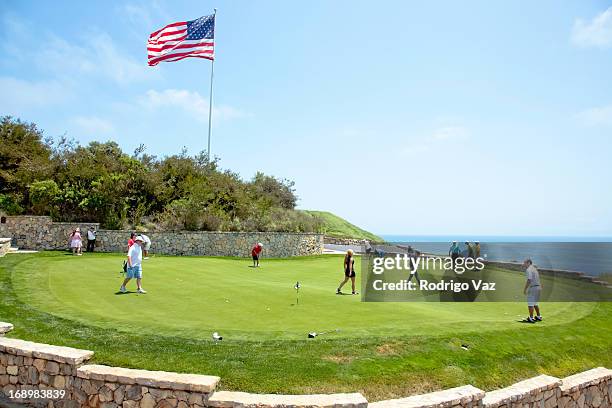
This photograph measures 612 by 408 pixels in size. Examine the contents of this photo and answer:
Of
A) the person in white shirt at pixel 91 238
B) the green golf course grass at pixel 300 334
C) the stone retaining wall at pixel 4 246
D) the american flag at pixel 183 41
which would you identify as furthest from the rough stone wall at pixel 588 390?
the american flag at pixel 183 41

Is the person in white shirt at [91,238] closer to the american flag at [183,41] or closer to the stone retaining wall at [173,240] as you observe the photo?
the stone retaining wall at [173,240]

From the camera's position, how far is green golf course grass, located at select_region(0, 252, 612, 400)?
860cm

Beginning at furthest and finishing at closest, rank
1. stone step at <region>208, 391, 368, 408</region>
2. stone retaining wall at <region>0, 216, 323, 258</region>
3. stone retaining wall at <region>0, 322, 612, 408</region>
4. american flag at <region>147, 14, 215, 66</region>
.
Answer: american flag at <region>147, 14, 215, 66</region> < stone retaining wall at <region>0, 216, 323, 258</region> < stone retaining wall at <region>0, 322, 612, 408</region> < stone step at <region>208, 391, 368, 408</region>

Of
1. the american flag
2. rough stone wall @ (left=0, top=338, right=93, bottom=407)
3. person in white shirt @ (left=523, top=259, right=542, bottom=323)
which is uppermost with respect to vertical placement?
the american flag

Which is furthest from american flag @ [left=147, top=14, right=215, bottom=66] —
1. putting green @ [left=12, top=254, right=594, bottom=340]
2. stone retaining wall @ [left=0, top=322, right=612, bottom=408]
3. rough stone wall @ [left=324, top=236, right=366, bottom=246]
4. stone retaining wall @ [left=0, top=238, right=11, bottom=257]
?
rough stone wall @ [left=324, top=236, right=366, bottom=246]

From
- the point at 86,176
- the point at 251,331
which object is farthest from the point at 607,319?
the point at 86,176

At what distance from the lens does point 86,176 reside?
33156 mm

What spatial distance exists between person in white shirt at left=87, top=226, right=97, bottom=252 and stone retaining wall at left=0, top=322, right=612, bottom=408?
802 inches

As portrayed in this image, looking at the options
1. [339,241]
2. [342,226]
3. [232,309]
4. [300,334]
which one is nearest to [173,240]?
[232,309]

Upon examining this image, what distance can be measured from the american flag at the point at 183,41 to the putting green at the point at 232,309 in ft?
65.2

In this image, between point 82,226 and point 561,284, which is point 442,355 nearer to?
point 561,284

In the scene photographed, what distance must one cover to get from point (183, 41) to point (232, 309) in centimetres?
2768

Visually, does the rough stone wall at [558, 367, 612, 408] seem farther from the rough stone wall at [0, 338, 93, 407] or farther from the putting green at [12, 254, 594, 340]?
the rough stone wall at [0, 338, 93, 407]

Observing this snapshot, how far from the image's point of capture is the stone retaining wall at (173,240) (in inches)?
1155
